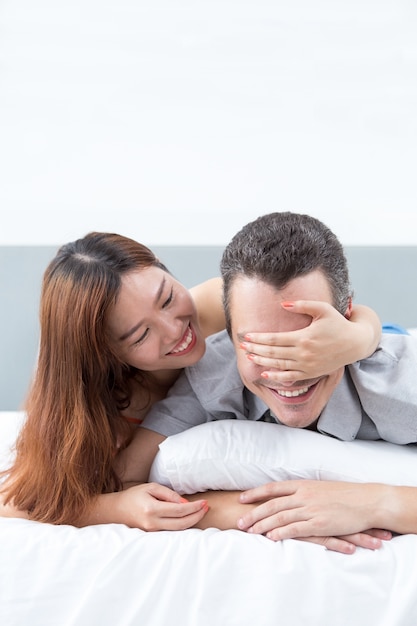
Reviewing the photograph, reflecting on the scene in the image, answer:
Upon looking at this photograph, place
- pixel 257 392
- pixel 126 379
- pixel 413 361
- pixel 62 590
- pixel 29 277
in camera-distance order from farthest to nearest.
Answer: pixel 29 277, pixel 126 379, pixel 413 361, pixel 257 392, pixel 62 590

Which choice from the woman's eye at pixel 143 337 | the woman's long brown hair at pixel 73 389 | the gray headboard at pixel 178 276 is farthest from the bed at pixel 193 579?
the gray headboard at pixel 178 276

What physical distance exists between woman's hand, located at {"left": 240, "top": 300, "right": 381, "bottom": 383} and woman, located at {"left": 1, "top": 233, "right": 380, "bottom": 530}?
0.46 feet

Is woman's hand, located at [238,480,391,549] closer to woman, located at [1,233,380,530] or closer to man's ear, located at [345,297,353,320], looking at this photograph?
woman, located at [1,233,380,530]

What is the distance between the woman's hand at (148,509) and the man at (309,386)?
0.11m

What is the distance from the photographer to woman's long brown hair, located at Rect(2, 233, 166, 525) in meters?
1.56

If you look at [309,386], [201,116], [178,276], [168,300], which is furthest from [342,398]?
[201,116]

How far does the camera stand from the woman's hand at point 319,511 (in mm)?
1358

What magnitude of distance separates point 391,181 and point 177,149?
2.66ft

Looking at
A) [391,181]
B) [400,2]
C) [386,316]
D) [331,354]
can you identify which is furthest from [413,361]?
[400,2]

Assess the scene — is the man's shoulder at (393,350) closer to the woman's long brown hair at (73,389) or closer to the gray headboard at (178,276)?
the woman's long brown hair at (73,389)

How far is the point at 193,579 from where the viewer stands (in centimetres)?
128

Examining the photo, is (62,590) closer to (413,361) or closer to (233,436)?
(233,436)

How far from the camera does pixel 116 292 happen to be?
5.10 ft

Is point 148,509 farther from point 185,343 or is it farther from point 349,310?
Answer: point 349,310
